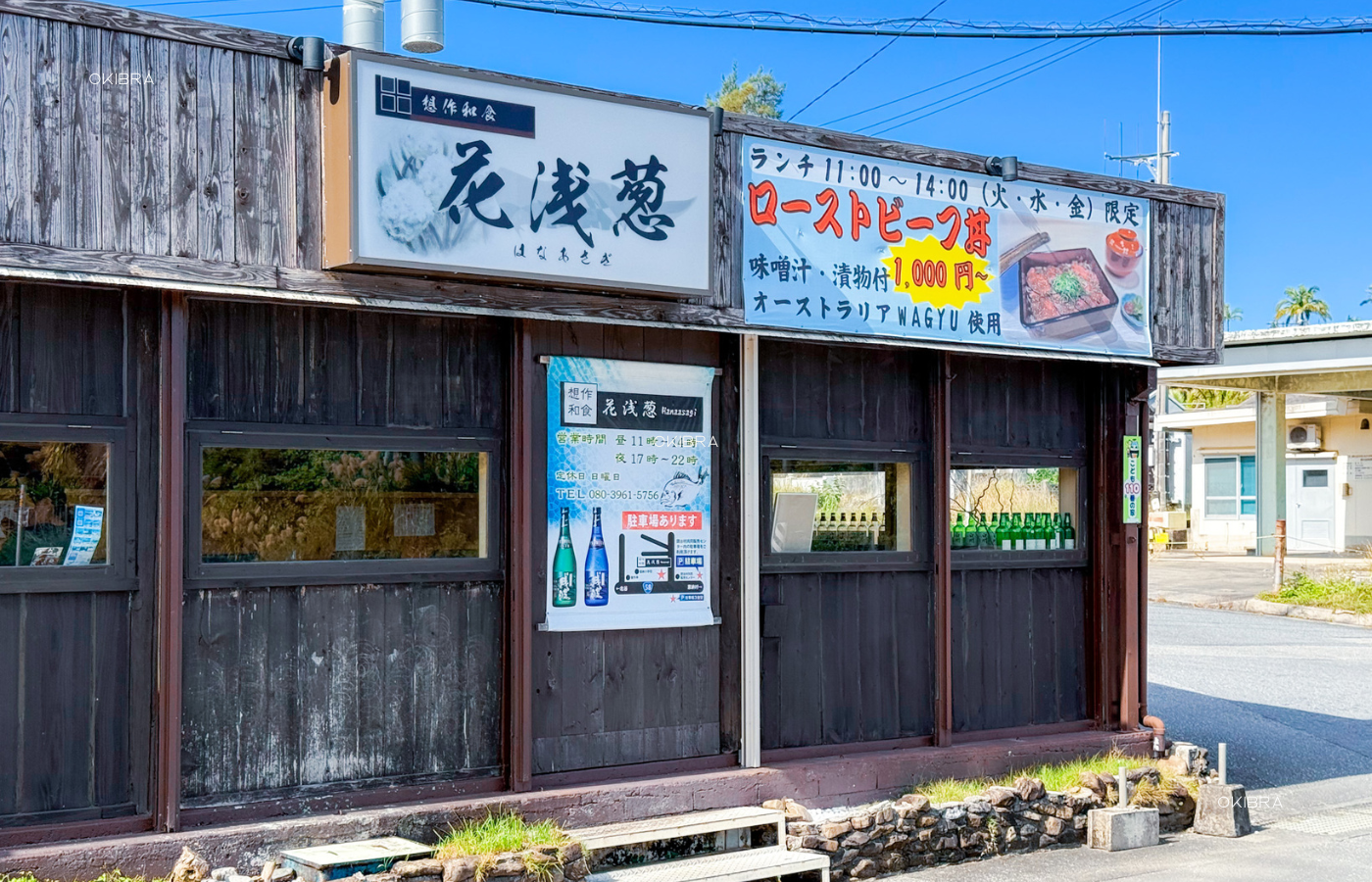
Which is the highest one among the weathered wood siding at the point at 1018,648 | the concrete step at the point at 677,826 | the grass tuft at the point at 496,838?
the weathered wood siding at the point at 1018,648

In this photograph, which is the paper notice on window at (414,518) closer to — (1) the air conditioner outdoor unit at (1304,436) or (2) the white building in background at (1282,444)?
(2) the white building in background at (1282,444)

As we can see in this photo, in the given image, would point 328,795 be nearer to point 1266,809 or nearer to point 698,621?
point 698,621

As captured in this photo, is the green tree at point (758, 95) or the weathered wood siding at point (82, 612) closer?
the weathered wood siding at point (82, 612)

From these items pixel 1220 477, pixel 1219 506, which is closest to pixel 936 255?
pixel 1220 477

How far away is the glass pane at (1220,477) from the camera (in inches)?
1439

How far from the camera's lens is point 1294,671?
1580 centimetres

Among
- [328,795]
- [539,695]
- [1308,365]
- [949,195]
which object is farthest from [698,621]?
[1308,365]

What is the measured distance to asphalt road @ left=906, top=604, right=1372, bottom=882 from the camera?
8008 millimetres

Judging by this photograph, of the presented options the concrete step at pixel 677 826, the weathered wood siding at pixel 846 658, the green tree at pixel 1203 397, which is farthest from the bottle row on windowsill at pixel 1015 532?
the green tree at pixel 1203 397

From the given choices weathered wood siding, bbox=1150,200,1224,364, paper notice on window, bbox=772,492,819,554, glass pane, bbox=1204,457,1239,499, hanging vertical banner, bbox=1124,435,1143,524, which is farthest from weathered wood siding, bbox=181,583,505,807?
glass pane, bbox=1204,457,1239,499

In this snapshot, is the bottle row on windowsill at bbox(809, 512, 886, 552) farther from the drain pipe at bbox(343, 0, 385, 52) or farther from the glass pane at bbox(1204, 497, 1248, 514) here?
the glass pane at bbox(1204, 497, 1248, 514)

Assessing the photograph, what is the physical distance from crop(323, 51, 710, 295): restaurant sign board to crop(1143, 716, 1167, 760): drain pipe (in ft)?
16.0

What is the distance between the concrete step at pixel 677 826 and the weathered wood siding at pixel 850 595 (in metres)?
0.73

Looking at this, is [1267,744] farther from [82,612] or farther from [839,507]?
[82,612]
